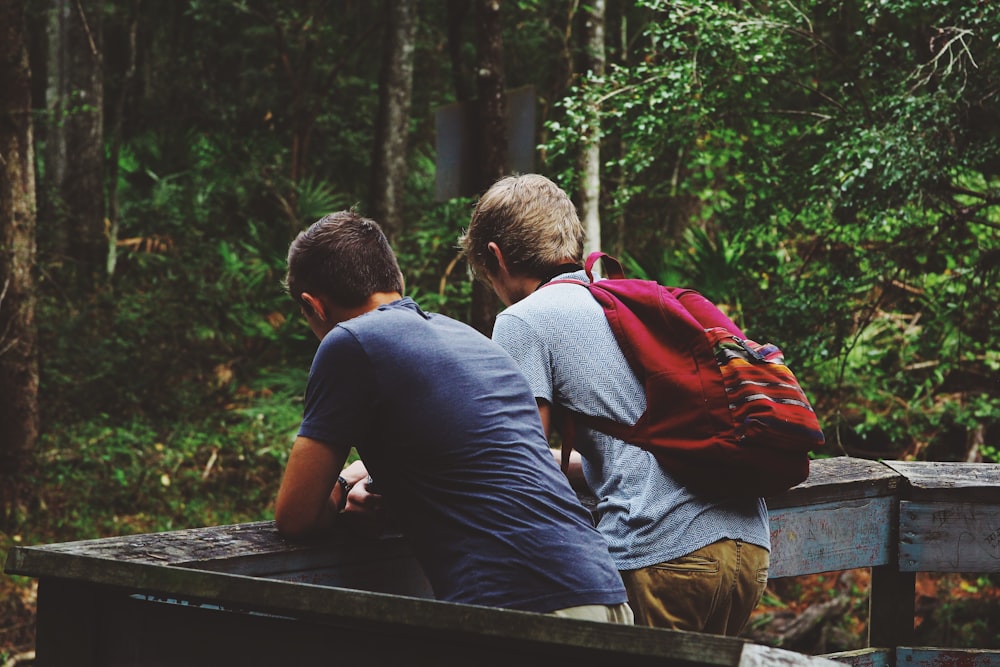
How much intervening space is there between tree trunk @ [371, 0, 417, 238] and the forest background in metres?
0.03

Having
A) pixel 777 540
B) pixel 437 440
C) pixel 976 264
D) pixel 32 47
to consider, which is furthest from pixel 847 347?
pixel 32 47

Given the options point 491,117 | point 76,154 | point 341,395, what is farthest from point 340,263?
point 76,154

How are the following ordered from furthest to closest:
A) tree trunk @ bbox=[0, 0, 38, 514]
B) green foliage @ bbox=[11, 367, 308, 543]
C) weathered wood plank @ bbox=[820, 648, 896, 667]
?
green foliage @ bbox=[11, 367, 308, 543]
tree trunk @ bbox=[0, 0, 38, 514]
weathered wood plank @ bbox=[820, 648, 896, 667]

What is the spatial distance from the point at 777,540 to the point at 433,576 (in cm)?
108

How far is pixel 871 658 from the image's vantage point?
2.81 meters

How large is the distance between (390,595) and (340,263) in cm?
120

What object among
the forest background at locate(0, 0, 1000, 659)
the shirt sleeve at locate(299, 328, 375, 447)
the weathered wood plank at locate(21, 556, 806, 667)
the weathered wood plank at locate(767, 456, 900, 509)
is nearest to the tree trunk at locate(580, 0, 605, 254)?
the forest background at locate(0, 0, 1000, 659)

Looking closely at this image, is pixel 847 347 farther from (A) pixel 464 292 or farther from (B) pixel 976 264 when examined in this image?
(A) pixel 464 292

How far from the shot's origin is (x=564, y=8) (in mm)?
16766

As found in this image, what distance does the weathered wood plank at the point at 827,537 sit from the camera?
2830 mm

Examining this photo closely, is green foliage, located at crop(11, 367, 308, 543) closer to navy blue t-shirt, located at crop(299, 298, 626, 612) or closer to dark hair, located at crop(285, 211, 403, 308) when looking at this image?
dark hair, located at crop(285, 211, 403, 308)

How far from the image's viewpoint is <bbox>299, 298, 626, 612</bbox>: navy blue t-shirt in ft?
7.11

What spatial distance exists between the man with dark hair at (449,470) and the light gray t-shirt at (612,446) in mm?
158

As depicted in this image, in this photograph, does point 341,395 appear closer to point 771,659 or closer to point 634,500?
point 634,500
